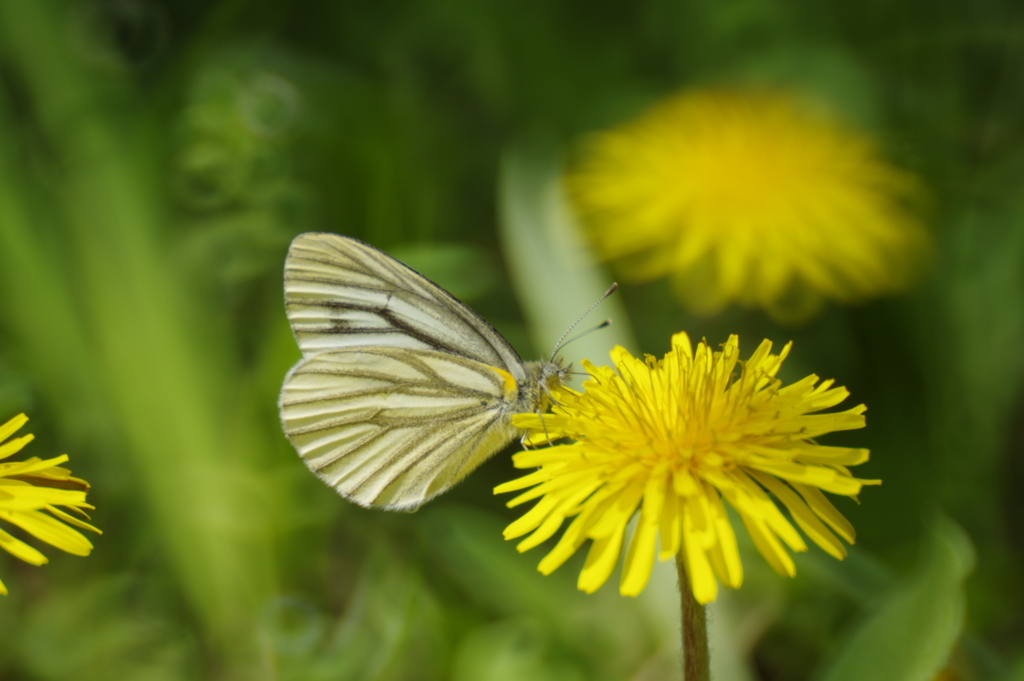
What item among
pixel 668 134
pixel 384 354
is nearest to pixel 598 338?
pixel 384 354

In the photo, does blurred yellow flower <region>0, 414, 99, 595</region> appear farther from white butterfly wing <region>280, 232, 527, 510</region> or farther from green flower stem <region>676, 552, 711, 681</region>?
green flower stem <region>676, 552, 711, 681</region>

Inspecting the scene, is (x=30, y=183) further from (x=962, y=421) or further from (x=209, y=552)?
Answer: (x=962, y=421)

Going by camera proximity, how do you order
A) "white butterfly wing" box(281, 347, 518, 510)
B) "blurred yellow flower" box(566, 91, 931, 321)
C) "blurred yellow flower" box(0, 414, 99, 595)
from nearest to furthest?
"blurred yellow flower" box(0, 414, 99, 595), "white butterfly wing" box(281, 347, 518, 510), "blurred yellow flower" box(566, 91, 931, 321)

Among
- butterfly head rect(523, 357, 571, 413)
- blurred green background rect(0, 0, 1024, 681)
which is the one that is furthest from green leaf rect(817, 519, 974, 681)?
butterfly head rect(523, 357, 571, 413)

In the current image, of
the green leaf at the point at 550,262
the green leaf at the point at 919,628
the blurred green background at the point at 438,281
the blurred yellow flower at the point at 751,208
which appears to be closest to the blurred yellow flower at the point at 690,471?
the green leaf at the point at 919,628

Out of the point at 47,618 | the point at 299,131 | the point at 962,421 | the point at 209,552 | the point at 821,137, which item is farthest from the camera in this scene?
the point at 821,137

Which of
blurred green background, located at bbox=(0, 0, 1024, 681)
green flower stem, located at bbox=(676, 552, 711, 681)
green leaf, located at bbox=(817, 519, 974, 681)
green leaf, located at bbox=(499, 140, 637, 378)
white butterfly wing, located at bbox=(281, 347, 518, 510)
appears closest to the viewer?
green flower stem, located at bbox=(676, 552, 711, 681)
